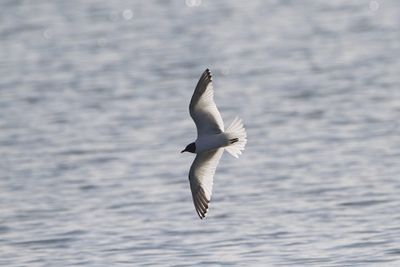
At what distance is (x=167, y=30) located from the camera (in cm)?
2666

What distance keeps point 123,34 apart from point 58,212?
13.3m

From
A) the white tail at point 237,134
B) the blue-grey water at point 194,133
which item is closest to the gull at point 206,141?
the white tail at point 237,134

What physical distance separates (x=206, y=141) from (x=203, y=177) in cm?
49

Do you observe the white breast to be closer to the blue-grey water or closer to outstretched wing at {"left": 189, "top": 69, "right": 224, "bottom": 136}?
outstretched wing at {"left": 189, "top": 69, "right": 224, "bottom": 136}

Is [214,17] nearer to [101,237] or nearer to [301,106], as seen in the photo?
[301,106]

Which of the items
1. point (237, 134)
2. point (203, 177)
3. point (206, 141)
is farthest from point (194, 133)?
point (237, 134)

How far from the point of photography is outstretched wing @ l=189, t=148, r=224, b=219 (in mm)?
11289

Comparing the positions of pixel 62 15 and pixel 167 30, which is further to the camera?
pixel 62 15

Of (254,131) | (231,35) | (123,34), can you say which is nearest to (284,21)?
(231,35)

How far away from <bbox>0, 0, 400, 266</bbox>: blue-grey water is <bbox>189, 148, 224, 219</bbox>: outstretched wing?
61 centimetres

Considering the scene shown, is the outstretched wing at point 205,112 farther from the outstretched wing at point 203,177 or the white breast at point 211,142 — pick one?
the outstretched wing at point 203,177

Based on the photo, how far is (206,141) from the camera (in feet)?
36.3

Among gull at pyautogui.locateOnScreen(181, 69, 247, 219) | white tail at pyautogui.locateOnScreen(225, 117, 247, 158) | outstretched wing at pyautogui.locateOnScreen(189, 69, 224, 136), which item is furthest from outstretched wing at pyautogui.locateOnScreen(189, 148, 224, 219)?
white tail at pyautogui.locateOnScreen(225, 117, 247, 158)

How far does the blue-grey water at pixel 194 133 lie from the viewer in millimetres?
12320
